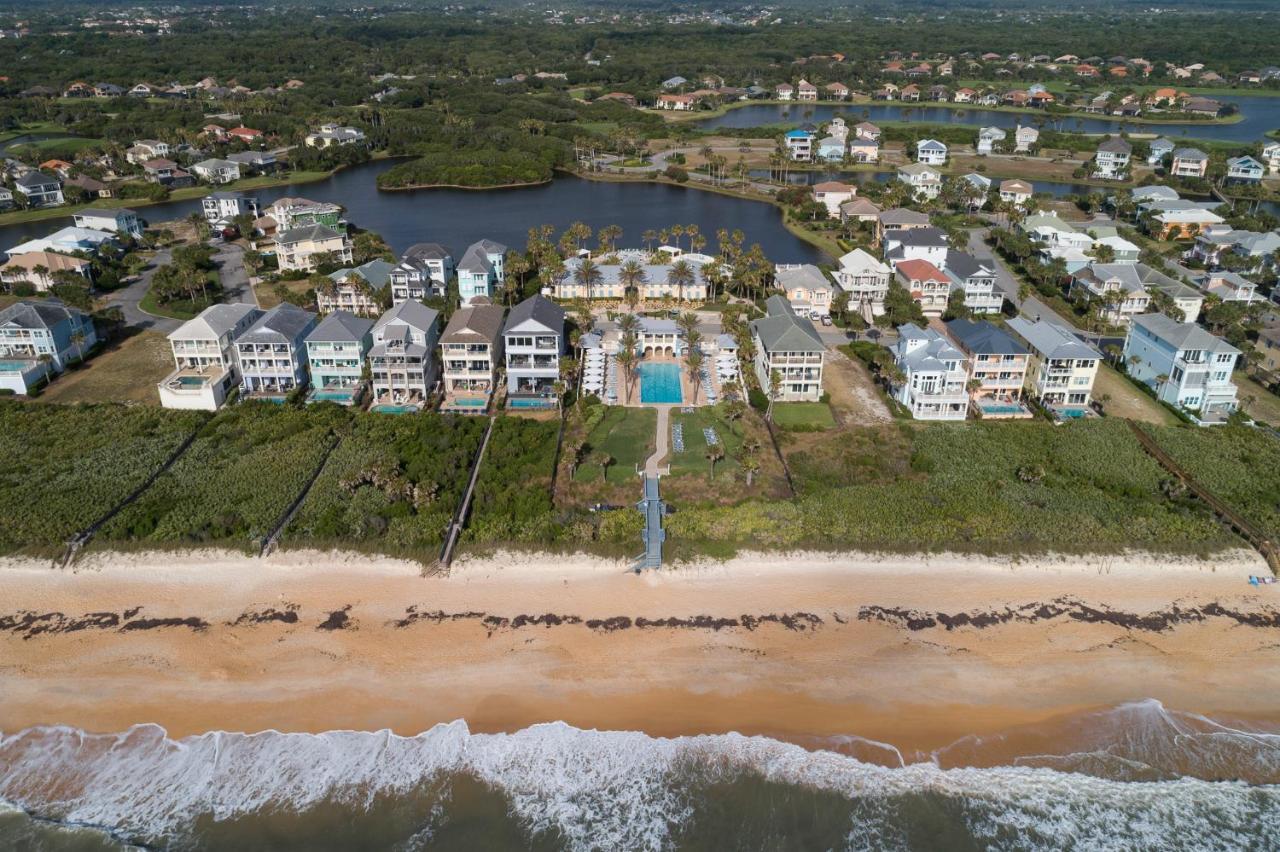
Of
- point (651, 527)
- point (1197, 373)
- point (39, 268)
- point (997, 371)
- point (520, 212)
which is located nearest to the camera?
point (651, 527)

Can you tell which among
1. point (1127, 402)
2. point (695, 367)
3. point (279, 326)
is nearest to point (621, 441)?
point (695, 367)

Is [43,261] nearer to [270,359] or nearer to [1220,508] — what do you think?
[270,359]

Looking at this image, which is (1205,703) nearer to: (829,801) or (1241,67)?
(829,801)

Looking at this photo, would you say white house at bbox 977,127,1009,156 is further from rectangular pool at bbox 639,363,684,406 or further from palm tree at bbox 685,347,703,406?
rectangular pool at bbox 639,363,684,406

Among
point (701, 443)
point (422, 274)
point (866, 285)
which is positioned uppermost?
point (422, 274)

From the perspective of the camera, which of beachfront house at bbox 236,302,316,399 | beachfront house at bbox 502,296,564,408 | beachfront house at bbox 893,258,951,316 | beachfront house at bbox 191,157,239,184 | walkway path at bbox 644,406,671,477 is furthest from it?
beachfront house at bbox 191,157,239,184

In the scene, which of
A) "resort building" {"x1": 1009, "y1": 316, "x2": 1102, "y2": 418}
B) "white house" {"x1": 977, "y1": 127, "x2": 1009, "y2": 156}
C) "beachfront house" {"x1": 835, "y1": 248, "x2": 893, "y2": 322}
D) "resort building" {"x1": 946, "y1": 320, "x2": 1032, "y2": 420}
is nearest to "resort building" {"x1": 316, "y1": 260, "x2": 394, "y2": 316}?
"beachfront house" {"x1": 835, "y1": 248, "x2": 893, "y2": 322}
